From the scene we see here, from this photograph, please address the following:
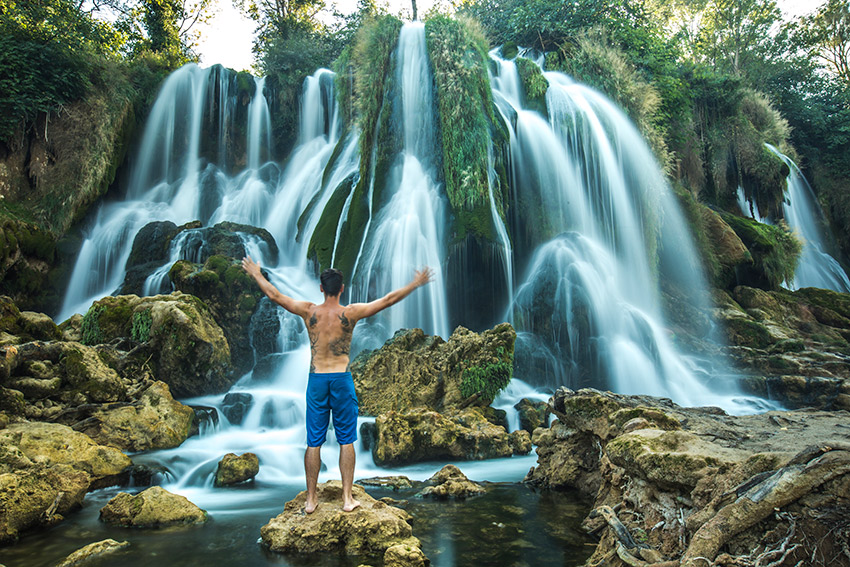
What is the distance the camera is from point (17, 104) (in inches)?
588

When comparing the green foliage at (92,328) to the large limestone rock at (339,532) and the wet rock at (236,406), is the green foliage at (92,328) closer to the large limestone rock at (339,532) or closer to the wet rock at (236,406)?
the wet rock at (236,406)

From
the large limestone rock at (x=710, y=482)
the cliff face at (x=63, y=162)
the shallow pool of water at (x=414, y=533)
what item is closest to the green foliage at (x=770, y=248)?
the large limestone rock at (x=710, y=482)

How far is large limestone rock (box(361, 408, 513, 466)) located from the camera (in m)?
6.77

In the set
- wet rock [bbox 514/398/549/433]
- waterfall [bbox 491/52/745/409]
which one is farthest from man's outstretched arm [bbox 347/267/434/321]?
waterfall [bbox 491/52/745/409]

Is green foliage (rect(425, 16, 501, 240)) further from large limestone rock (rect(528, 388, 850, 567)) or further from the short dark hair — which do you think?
the short dark hair

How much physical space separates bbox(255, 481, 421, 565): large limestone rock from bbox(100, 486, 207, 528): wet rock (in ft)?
3.63

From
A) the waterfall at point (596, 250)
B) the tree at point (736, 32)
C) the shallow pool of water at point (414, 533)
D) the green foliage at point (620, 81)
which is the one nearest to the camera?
the shallow pool of water at point (414, 533)

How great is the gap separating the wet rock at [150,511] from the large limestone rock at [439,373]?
12.8 ft

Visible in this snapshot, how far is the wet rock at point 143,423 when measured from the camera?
691 cm

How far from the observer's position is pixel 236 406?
861 centimetres

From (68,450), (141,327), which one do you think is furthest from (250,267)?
(141,327)

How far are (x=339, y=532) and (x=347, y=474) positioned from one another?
0.39 meters

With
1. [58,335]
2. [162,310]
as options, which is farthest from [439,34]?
[58,335]

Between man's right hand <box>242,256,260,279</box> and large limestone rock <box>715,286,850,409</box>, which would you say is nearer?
man's right hand <box>242,256,260,279</box>
